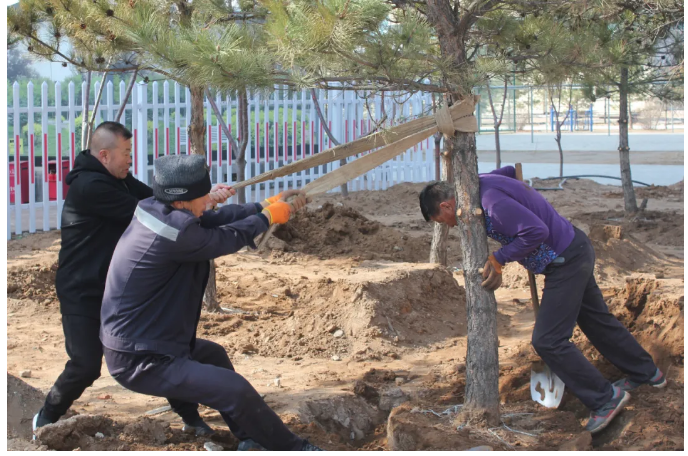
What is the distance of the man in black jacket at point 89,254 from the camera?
3520 millimetres

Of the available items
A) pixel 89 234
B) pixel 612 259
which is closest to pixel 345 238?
pixel 612 259

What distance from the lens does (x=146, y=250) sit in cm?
301

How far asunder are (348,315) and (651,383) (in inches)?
97.6

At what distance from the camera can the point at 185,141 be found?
41.2 ft

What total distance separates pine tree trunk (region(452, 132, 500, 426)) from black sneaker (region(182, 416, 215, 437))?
4.31 feet

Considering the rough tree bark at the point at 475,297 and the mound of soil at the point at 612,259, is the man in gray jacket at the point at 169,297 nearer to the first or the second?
the rough tree bark at the point at 475,297

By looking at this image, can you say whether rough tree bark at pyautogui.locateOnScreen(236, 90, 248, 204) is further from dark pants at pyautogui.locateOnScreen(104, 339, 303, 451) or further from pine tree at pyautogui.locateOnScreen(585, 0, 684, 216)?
dark pants at pyautogui.locateOnScreen(104, 339, 303, 451)

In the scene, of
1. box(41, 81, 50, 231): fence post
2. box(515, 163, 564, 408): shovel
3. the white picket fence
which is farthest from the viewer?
the white picket fence

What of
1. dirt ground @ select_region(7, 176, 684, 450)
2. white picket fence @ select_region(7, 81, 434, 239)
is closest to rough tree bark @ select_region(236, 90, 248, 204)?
white picket fence @ select_region(7, 81, 434, 239)

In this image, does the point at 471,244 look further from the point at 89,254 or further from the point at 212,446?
the point at 89,254

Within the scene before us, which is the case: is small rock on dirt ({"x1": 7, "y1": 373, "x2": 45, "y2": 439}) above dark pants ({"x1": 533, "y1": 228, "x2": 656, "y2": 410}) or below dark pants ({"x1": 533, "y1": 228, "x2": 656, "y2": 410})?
below

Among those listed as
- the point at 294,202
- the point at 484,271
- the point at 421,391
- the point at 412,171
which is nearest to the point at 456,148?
the point at 484,271

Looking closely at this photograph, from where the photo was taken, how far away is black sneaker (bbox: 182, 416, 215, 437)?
3.69 meters

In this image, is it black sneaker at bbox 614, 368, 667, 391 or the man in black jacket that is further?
black sneaker at bbox 614, 368, 667, 391
